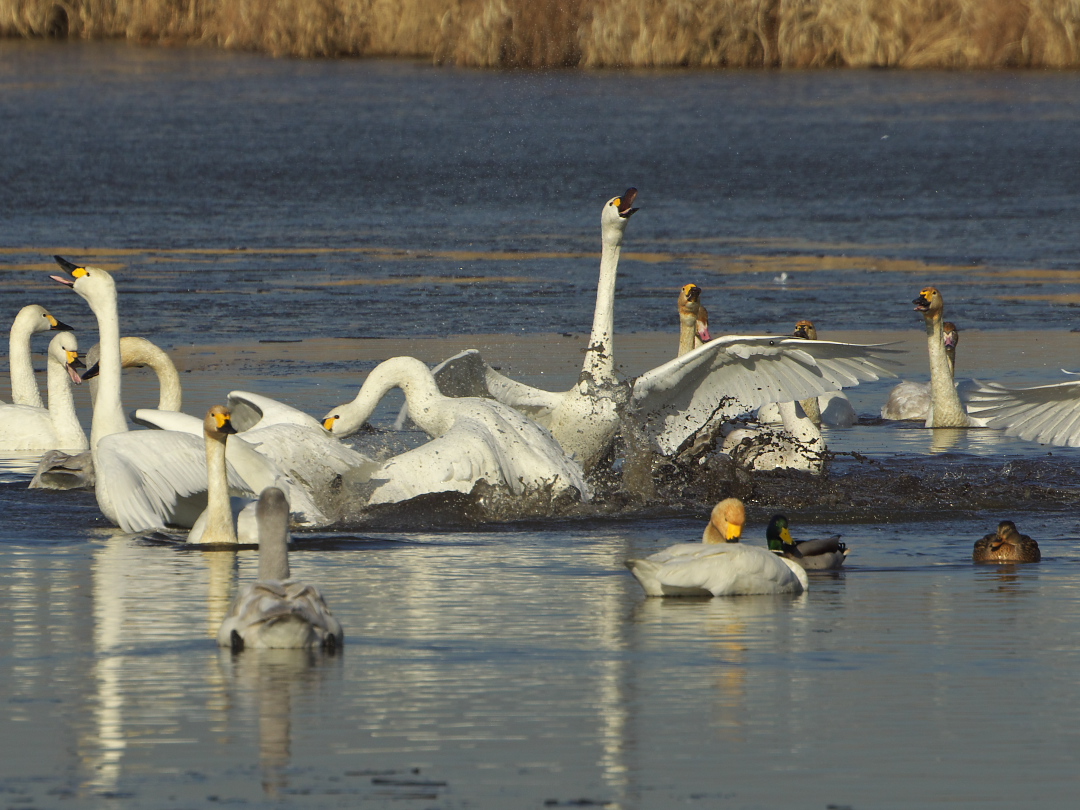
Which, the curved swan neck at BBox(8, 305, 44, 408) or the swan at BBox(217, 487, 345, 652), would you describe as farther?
the curved swan neck at BBox(8, 305, 44, 408)

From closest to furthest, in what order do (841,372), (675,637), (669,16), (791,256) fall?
(675,637)
(841,372)
(791,256)
(669,16)

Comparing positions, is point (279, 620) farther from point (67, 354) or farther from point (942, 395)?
point (942, 395)

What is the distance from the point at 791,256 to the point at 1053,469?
10.1 meters

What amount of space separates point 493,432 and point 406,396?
18.9 inches

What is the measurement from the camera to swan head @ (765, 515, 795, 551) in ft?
28.1

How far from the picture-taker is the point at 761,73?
53.6m

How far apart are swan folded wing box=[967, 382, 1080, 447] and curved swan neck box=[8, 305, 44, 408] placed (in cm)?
589

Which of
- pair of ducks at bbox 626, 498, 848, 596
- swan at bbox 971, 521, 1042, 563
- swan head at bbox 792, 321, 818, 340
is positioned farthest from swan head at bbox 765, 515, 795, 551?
swan head at bbox 792, 321, 818, 340

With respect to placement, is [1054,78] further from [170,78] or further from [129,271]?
[129,271]

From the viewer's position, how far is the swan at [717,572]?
779 centimetres

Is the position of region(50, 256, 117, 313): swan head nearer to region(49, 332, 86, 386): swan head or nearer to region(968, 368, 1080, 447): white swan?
Answer: region(49, 332, 86, 386): swan head

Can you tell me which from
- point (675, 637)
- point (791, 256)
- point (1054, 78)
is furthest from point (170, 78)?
point (675, 637)

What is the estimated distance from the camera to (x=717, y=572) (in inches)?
309

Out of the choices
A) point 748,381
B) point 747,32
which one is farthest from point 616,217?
point 747,32
